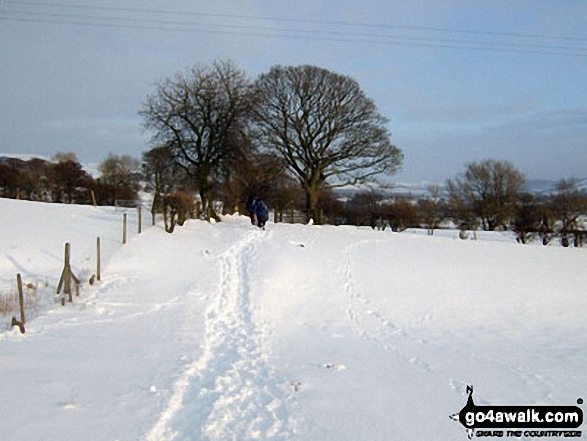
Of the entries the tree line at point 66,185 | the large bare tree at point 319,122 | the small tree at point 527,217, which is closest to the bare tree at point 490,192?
the small tree at point 527,217

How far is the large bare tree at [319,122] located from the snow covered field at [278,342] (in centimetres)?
1609

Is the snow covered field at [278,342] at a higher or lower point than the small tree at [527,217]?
lower

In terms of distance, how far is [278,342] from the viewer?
7.86 metres

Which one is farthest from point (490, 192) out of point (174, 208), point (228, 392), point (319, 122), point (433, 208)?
point (228, 392)

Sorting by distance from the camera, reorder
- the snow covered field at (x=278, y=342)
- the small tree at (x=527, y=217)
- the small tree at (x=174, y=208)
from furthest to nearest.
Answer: the small tree at (x=527, y=217) < the small tree at (x=174, y=208) < the snow covered field at (x=278, y=342)

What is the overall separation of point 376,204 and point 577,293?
49.7m

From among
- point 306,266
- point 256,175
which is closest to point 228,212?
point 256,175

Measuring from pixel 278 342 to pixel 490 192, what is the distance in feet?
180

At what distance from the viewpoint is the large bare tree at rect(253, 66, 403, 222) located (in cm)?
3136

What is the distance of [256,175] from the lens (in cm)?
2977

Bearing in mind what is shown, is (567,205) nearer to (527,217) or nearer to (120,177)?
(527,217)

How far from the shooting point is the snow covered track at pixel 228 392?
4.40 metres

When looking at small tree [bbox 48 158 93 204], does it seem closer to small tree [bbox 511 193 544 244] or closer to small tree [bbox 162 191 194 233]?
small tree [bbox 162 191 194 233]

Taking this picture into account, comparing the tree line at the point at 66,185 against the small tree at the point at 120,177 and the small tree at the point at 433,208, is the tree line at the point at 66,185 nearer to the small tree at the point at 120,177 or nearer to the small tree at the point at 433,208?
the small tree at the point at 120,177
